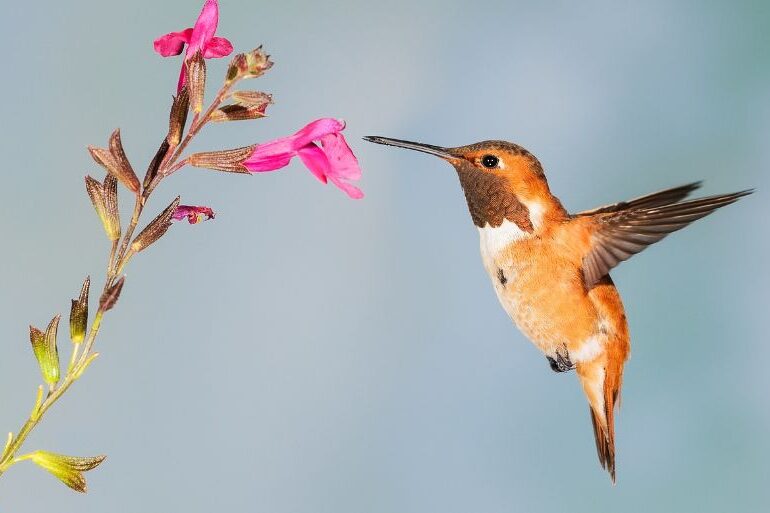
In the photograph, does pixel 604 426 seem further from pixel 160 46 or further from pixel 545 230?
pixel 160 46

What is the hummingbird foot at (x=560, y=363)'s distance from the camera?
7.06 feet

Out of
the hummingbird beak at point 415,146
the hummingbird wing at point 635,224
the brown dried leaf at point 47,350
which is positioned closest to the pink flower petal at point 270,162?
the hummingbird beak at point 415,146

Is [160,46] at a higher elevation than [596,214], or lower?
higher

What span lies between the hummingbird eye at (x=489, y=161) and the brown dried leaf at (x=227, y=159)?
66 centimetres

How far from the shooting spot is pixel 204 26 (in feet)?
4.96

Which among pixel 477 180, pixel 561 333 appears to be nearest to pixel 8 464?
pixel 477 180

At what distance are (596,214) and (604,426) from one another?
2.23ft

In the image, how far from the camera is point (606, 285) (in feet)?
7.21

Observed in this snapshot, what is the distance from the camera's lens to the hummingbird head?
193 centimetres

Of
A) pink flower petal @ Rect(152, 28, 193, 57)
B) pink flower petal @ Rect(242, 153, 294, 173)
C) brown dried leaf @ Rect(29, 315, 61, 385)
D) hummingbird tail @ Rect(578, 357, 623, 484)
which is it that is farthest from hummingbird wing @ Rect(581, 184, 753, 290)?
brown dried leaf @ Rect(29, 315, 61, 385)

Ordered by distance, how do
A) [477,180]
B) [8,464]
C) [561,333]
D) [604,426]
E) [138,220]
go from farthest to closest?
[604,426] < [561,333] < [477,180] < [138,220] < [8,464]

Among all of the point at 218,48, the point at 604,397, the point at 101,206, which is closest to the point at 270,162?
the point at 218,48

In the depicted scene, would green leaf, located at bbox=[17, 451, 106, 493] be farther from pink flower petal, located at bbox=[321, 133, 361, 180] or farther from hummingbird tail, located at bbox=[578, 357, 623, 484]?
hummingbird tail, located at bbox=[578, 357, 623, 484]

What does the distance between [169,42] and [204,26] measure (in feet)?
0.25
